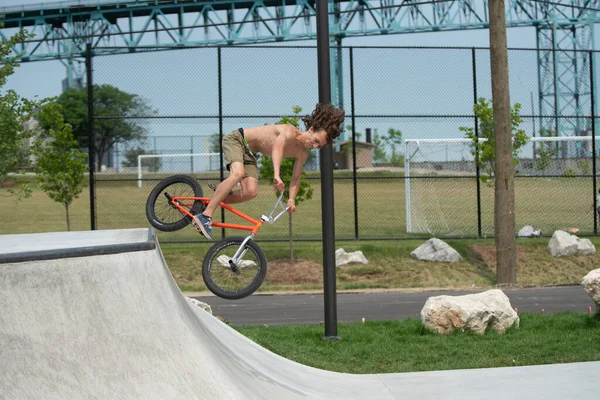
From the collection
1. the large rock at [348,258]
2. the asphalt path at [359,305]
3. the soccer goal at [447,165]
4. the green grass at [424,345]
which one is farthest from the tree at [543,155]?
the green grass at [424,345]

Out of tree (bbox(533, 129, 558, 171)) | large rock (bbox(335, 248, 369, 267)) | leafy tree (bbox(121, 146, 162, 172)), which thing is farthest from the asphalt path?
tree (bbox(533, 129, 558, 171))

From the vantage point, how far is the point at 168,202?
7.80 m

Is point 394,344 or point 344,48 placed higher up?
point 344,48

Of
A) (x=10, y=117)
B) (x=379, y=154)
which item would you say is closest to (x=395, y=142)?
(x=379, y=154)

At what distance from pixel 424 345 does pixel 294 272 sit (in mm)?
7540

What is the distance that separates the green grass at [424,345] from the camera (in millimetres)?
8602

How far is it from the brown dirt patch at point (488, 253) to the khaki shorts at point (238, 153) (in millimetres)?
11070

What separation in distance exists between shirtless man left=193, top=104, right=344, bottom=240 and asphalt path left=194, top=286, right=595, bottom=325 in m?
4.73

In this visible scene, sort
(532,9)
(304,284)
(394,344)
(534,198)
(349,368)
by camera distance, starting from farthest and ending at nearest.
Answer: (532,9) < (534,198) < (304,284) < (394,344) < (349,368)

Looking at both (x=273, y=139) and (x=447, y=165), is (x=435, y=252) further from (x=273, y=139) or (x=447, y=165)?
(x=273, y=139)

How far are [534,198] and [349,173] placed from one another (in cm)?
711

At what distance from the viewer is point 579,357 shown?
8.59 m

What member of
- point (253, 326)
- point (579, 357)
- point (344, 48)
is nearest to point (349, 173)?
point (344, 48)

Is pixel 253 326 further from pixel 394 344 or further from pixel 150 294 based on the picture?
pixel 150 294
